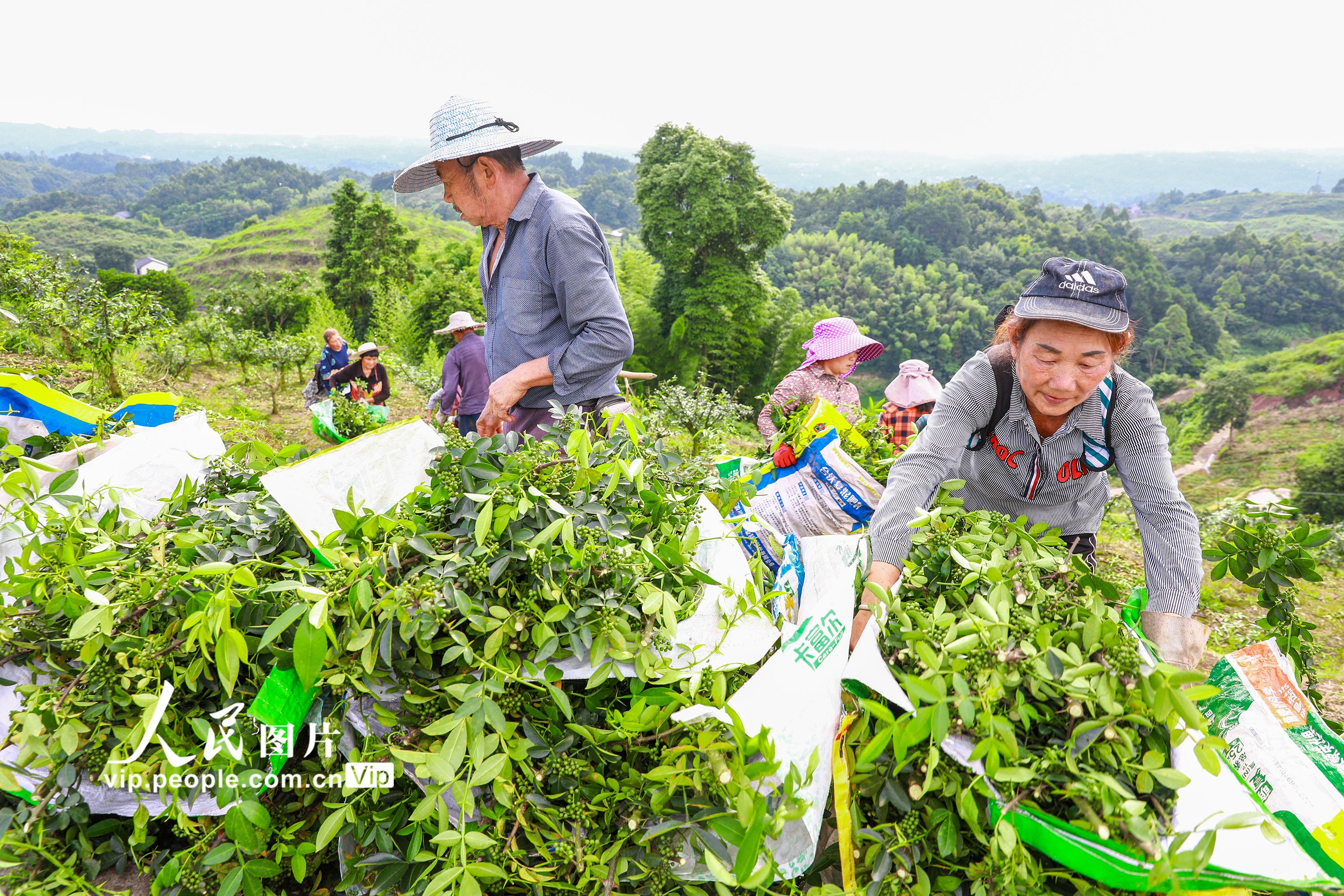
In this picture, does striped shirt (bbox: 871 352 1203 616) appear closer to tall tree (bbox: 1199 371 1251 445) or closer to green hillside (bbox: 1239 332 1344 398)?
tall tree (bbox: 1199 371 1251 445)

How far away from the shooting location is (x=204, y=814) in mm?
1269

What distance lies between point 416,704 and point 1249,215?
148959 millimetres

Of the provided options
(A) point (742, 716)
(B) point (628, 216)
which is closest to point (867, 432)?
(A) point (742, 716)

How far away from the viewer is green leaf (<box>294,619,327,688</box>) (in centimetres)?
113

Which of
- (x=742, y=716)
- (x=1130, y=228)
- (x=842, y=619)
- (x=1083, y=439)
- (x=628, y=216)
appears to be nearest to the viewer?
(x=742, y=716)

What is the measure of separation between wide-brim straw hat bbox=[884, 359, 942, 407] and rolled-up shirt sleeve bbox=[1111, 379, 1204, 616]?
3.05m

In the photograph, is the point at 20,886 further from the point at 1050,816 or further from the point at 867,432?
the point at 867,432

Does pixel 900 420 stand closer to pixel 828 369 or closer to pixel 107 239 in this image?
pixel 828 369

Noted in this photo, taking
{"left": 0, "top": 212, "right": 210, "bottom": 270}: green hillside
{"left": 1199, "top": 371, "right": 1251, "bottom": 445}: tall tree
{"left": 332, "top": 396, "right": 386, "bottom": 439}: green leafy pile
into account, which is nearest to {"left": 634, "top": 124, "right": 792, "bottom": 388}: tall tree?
{"left": 332, "top": 396, "right": 386, "bottom": 439}: green leafy pile

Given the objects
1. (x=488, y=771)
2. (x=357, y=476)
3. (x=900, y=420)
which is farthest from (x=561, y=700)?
(x=900, y=420)

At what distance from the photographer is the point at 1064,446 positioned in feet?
6.67

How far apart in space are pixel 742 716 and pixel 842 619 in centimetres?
28

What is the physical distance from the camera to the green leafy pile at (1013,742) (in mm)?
1041

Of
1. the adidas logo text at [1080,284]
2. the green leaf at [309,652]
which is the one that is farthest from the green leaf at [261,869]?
the adidas logo text at [1080,284]
